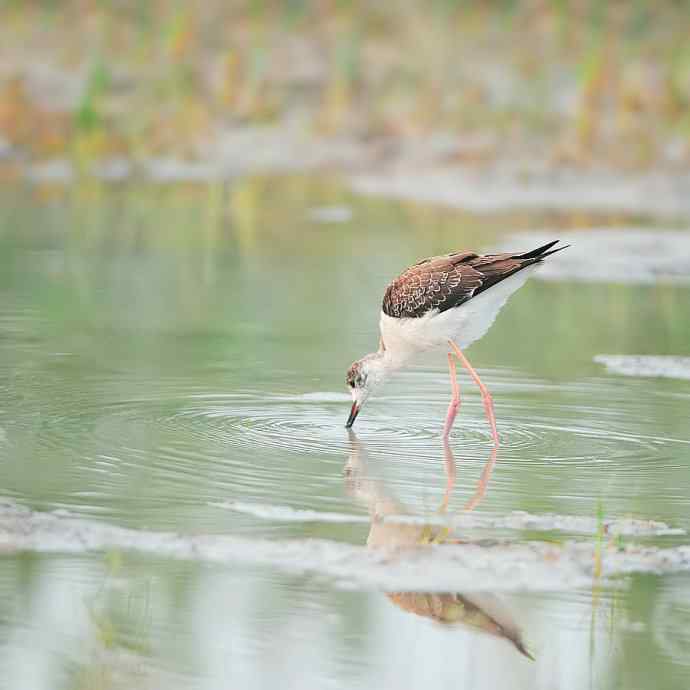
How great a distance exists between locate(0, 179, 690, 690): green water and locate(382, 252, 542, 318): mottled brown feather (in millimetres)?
586

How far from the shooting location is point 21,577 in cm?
559

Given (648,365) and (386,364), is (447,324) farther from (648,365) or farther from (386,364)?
(648,365)

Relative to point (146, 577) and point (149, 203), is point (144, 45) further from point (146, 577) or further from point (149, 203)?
point (146, 577)

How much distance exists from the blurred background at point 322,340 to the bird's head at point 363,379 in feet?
0.37

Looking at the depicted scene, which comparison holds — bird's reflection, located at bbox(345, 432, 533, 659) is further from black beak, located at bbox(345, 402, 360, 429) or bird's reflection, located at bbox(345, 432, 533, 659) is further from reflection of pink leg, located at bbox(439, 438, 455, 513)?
black beak, located at bbox(345, 402, 360, 429)

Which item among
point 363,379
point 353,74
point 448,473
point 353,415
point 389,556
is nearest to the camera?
point 389,556

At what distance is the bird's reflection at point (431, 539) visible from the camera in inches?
208

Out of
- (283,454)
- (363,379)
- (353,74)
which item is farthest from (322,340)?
(353,74)

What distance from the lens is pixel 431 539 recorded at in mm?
6152

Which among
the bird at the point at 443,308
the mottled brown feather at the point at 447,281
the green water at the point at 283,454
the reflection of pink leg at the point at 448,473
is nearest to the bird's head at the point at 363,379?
the bird at the point at 443,308

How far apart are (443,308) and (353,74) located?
50.7 ft

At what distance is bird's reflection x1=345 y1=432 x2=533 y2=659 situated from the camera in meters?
5.29

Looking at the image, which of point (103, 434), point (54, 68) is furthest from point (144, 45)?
point (103, 434)

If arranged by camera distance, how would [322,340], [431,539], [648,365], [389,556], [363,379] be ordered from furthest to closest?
1. [322,340]
2. [648,365]
3. [363,379]
4. [431,539]
5. [389,556]
